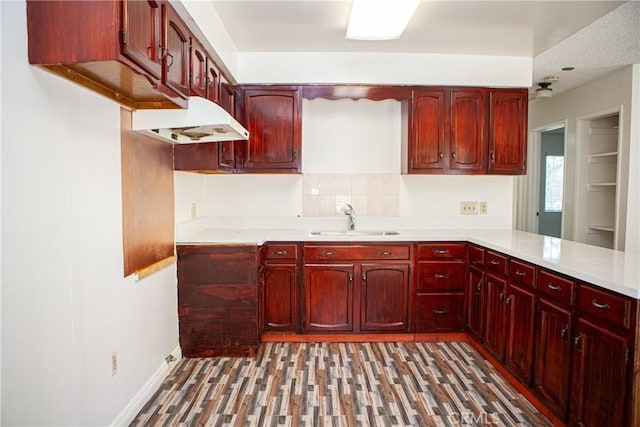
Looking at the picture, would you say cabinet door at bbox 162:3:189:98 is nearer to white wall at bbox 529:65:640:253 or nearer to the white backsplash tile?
the white backsplash tile

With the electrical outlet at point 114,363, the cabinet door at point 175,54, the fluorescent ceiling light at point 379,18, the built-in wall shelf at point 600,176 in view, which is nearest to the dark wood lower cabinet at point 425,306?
the electrical outlet at point 114,363

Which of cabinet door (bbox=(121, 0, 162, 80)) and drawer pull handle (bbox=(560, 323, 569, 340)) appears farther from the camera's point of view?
drawer pull handle (bbox=(560, 323, 569, 340))

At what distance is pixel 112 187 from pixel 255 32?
62.9 inches

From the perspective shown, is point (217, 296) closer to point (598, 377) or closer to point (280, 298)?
point (280, 298)

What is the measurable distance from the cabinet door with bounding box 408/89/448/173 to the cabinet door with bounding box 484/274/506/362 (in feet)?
3.57

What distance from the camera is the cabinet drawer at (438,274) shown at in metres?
3.07

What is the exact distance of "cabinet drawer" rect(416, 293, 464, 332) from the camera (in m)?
3.08

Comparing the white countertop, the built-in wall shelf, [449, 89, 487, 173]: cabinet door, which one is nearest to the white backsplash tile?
the white countertop

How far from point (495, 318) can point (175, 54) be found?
2556 millimetres

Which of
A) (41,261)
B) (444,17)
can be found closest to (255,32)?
(444,17)

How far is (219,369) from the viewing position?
262cm

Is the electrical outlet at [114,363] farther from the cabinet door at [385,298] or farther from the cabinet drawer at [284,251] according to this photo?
the cabinet door at [385,298]

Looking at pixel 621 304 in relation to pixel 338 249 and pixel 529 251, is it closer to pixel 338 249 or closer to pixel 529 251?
pixel 529 251

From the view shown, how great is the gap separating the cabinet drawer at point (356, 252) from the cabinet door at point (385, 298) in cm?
8
